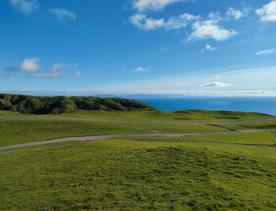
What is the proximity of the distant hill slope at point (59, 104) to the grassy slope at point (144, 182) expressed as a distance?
135734 millimetres

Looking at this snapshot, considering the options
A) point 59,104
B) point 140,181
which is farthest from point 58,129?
point 59,104

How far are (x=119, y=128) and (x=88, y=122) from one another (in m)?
6.97

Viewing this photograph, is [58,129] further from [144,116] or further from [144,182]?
[144,116]

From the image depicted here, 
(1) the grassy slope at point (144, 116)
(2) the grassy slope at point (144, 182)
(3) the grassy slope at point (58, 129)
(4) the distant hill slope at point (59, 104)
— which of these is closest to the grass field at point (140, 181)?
(2) the grassy slope at point (144, 182)

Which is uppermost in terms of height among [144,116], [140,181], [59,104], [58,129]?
[59,104]

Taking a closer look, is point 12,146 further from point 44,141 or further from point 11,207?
point 11,207

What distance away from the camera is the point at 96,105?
6452 inches

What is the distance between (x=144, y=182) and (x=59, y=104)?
15307 centimetres

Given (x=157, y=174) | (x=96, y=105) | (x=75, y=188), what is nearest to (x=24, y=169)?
(x=75, y=188)

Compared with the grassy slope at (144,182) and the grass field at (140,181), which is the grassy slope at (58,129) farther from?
the grassy slope at (144,182)

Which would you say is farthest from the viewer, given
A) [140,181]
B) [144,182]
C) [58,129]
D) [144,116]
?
[144,116]

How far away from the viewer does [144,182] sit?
1493 cm

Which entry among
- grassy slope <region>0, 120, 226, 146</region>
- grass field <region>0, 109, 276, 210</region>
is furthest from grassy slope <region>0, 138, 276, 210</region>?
grassy slope <region>0, 120, 226, 146</region>

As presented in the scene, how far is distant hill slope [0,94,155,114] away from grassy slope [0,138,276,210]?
13573 centimetres
